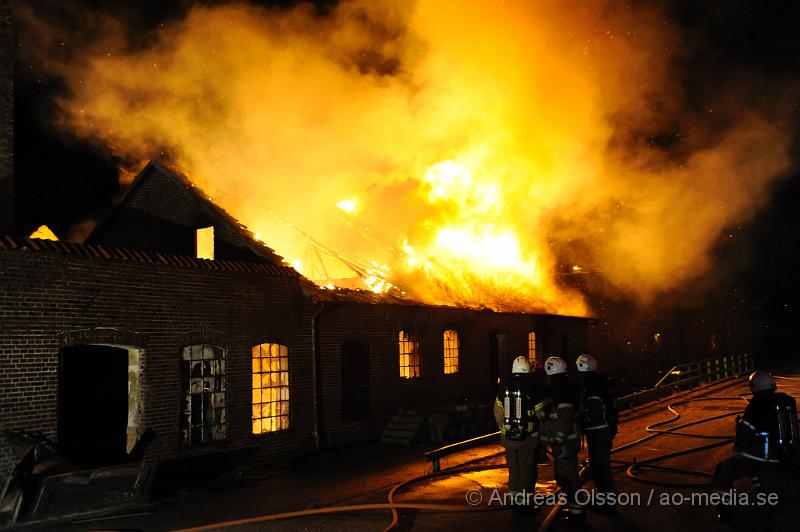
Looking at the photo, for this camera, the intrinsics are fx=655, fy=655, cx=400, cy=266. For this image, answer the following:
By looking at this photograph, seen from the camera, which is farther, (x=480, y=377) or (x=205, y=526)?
(x=480, y=377)

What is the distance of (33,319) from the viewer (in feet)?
29.7

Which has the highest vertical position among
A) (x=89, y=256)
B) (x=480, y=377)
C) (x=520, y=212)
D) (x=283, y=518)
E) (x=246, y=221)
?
(x=520, y=212)

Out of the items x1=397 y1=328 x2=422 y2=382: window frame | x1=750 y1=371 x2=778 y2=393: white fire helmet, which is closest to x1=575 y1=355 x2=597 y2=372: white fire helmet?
x1=750 y1=371 x2=778 y2=393: white fire helmet

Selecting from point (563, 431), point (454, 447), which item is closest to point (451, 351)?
point (454, 447)

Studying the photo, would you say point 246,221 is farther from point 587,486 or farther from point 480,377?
point 587,486

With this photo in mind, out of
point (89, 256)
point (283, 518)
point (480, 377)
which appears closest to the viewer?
point (283, 518)

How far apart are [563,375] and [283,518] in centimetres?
382

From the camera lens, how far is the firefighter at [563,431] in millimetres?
7102

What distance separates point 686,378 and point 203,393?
73.9 ft

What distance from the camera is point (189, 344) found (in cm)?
1116

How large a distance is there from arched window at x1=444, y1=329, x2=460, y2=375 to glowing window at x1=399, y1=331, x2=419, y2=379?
54.5 inches

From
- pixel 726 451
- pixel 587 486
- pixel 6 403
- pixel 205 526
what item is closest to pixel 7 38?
pixel 6 403

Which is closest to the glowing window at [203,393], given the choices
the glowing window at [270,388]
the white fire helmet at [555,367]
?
the glowing window at [270,388]

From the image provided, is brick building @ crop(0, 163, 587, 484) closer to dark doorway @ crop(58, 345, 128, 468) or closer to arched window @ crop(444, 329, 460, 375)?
dark doorway @ crop(58, 345, 128, 468)
